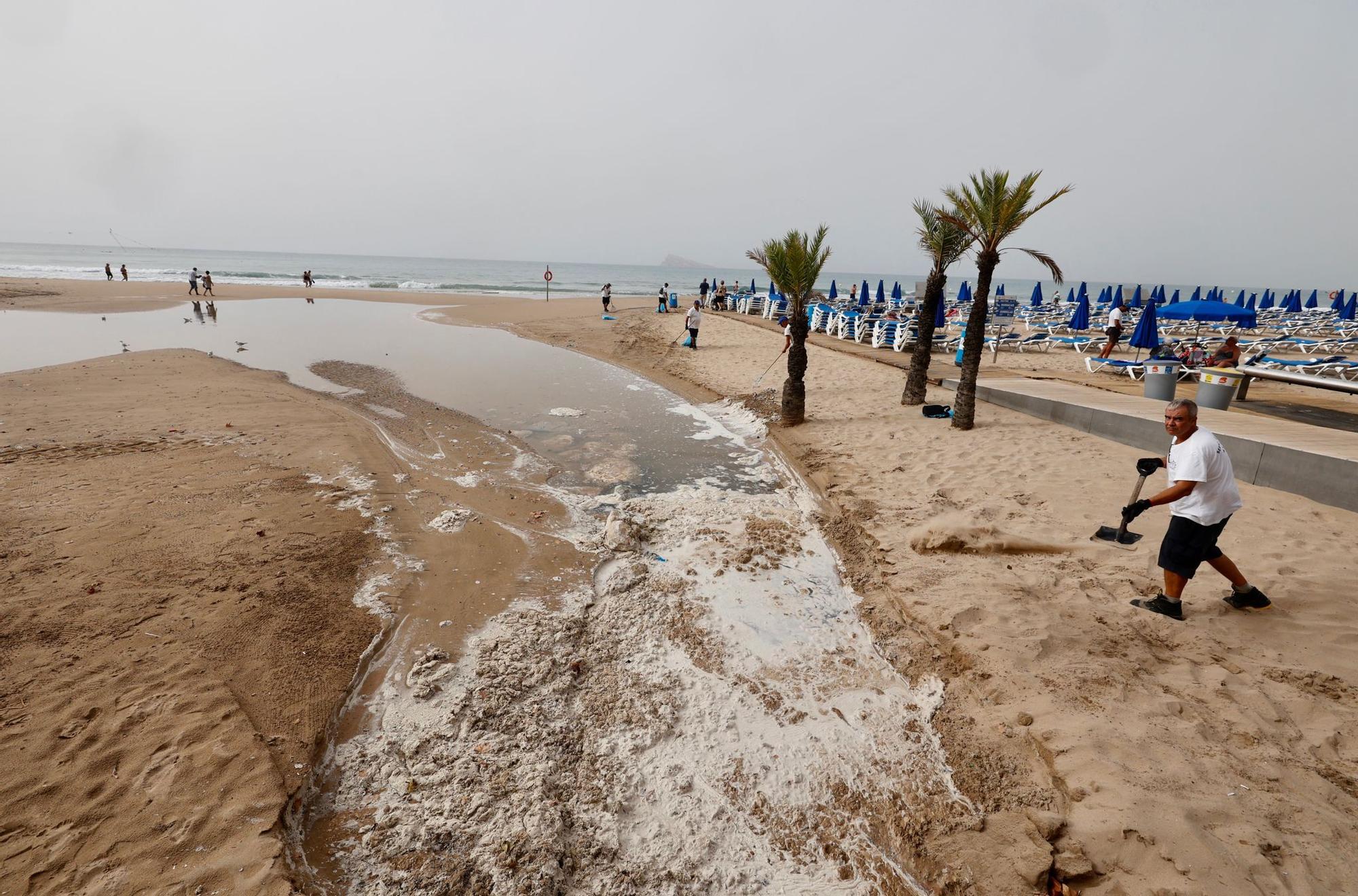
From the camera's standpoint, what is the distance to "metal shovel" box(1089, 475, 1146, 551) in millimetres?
4809

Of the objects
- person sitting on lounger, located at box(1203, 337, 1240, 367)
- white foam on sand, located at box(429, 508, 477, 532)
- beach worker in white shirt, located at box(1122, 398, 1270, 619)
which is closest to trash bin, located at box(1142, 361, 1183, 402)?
person sitting on lounger, located at box(1203, 337, 1240, 367)

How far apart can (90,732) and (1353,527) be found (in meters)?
10.3

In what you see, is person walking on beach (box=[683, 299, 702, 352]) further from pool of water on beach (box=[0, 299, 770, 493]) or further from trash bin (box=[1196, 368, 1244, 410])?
trash bin (box=[1196, 368, 1244, 410])

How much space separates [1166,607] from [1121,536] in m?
0.66

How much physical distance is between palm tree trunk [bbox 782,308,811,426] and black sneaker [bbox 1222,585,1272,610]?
6.71 m

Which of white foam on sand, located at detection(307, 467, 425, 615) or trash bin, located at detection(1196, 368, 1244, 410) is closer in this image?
white foam on sand, located at detection(307, 467, 425, 615)

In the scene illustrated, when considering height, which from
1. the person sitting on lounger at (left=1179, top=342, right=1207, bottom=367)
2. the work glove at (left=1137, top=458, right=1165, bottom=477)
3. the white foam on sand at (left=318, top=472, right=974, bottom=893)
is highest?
the person sitting on lounger at (left=1179, top=342, right=1207, bottom=367)

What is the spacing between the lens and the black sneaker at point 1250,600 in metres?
4.43

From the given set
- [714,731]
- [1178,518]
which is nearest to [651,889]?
[714,731]

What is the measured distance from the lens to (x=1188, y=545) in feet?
14.0

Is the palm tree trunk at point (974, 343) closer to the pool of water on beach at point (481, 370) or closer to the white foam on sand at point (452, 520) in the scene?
the pool of water on beach at point (481, 370)

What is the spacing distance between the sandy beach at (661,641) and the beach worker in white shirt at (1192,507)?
0.74ft

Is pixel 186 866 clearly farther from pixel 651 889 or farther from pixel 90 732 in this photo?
pixel 651 889

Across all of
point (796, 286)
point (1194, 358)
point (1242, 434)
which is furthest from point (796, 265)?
point (1194, 358)
